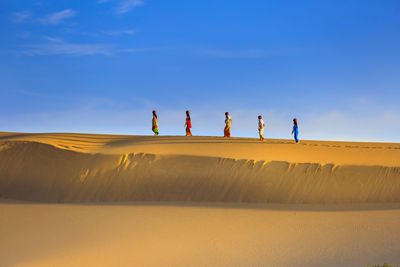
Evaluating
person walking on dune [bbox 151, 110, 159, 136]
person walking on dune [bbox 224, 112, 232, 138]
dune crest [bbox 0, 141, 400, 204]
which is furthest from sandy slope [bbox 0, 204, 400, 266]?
person walking on dune [bbox 151, 110, 159, 136]

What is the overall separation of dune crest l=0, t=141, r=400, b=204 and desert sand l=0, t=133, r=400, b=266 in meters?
0.04

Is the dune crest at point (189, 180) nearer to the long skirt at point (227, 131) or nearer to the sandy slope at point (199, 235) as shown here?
the sandy slope at point (199, 235)

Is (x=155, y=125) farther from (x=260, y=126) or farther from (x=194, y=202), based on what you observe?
(x=194, y=202)

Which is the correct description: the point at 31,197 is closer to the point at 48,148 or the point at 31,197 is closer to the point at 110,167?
the point at 48,148

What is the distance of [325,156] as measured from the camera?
16172 mm

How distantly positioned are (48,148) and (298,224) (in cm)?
1074

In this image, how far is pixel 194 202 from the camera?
13.6m

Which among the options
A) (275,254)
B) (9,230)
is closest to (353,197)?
(275,254)

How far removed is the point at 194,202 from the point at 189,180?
1000 mm

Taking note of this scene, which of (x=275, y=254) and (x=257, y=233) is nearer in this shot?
(x=275, y=254)

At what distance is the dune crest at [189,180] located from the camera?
13.9 metres

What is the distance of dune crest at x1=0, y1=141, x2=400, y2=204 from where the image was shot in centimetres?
1389

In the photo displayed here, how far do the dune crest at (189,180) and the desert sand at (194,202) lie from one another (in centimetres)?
4

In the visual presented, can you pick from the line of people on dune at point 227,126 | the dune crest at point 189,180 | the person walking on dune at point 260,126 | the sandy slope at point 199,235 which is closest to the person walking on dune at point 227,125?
the line of people on dune at point 227,126
